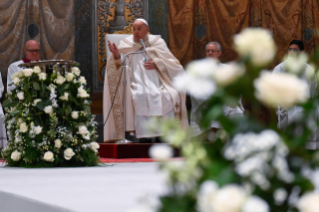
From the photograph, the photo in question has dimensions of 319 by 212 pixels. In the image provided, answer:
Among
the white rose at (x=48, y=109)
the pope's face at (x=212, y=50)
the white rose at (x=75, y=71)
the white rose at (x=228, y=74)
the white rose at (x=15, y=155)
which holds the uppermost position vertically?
the white rose at (x=228, y=74)

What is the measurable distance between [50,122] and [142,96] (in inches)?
97.3

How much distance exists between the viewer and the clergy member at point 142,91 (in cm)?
689

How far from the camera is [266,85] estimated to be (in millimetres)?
704

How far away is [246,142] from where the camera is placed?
2.49 ft

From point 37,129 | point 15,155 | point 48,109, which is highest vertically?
point 48,109

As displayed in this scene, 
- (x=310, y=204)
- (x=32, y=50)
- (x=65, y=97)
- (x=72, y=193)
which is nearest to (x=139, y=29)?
(x=32, y=50)

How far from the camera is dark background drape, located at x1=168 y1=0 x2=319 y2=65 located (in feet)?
29.0

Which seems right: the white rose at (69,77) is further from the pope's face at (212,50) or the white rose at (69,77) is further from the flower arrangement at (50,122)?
the pope's face at (212,50)

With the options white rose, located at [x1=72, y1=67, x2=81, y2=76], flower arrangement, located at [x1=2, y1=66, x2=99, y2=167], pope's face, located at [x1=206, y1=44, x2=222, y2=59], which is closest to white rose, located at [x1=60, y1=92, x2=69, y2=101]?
flower arrangement, located at [x1=2, y1=66, x2=99, y2=167]

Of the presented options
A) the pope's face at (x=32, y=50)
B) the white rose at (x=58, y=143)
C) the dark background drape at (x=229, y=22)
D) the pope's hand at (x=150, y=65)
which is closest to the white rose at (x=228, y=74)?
the white rose at (x=58, y=143)

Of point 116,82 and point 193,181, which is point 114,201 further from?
point 116,82

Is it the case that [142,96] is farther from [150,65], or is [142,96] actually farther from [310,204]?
[310,204]

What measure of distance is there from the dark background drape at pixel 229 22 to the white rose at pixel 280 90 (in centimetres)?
809

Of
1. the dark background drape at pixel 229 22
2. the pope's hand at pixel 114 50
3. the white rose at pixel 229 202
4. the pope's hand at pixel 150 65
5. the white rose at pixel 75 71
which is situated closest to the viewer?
the white rose at pixel 229 202
